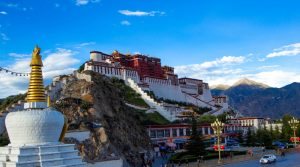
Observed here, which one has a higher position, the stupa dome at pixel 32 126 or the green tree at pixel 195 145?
the stupa dome at pixel 32 126

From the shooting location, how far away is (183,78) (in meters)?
123

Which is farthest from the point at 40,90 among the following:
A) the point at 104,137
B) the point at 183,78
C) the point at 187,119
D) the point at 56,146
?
the point at 183,78

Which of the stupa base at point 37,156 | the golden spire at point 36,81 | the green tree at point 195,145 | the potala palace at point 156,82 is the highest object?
the potala palace at point 156,82

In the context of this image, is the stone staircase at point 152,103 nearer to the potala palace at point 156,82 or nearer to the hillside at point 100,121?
the potala palace at point 156,82

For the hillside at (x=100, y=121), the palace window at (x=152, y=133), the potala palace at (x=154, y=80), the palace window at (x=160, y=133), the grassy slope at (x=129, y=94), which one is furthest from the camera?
the potala palace at (x=154, y=80)

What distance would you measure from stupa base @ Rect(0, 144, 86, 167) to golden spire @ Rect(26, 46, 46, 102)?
3.38m

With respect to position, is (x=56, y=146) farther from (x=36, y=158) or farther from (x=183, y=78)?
(x=183, y=78)

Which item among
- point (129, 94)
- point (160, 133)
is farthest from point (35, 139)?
point (129, 94)

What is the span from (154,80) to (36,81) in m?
80.5

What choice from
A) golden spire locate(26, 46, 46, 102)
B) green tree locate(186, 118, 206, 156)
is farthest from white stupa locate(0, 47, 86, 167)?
green tree locate(186, 118, 206, 156)

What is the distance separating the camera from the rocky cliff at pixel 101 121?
42.7 m

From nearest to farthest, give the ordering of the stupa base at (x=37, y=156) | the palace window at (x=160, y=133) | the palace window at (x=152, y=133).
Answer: the stupa base at (x=37, y=156) → the palace window at (x=152, y=133) → the palace window at (x=160, y=133)

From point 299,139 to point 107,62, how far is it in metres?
47.4

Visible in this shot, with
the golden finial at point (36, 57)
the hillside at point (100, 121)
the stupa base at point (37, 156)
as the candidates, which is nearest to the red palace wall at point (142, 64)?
the hillside at point (100, 121)
